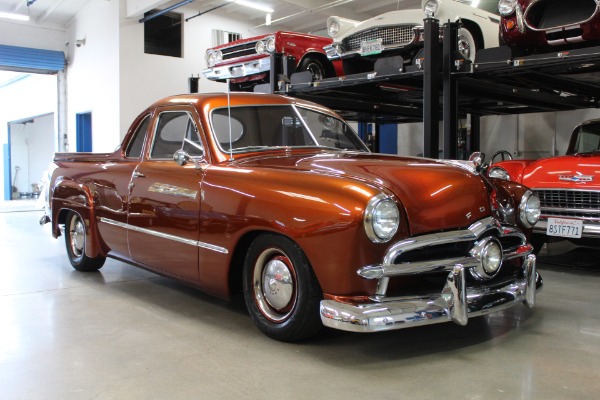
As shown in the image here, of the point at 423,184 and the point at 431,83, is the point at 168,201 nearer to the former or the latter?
the point at 423,184

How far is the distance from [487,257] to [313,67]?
5606 millimetres

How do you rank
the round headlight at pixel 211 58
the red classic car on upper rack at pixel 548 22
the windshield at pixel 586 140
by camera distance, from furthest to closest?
1. the round headlight at pixel 211 58
2. the windshield at pixel 586 140
3. the red classic car on upper rack at pixel 548 22

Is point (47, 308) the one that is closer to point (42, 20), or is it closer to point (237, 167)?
point (237, 167)

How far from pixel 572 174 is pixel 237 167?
133 inches

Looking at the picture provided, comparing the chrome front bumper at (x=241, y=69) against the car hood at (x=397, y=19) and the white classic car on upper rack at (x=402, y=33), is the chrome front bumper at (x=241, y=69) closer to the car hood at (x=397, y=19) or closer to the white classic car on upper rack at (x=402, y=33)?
the white classic car on upper rack at (x=402, y=33)

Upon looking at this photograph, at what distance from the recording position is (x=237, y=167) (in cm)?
349

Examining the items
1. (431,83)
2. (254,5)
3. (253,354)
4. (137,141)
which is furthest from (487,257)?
(254,5)

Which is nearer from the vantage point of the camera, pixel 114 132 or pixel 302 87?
pixel 302 87

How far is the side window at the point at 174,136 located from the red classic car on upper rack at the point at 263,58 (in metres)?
3.51

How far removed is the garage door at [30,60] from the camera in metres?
14.5

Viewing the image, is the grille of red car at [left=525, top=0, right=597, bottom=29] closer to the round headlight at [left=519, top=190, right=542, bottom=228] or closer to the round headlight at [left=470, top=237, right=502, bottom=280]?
the round headlight at [left=519, top=190, right=542, bottom=228]

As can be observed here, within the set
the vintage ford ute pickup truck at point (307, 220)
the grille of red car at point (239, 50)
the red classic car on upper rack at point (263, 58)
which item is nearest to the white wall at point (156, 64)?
the red classic car on upper rack at point (263, 58)

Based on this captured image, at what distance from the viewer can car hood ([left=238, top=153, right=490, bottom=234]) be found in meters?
2.90

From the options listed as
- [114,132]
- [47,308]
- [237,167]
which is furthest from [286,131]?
[114,132]
